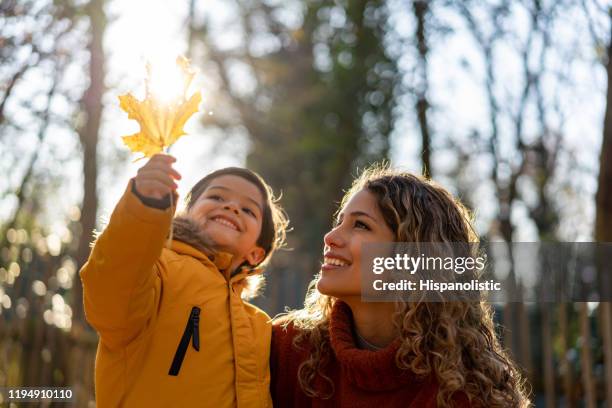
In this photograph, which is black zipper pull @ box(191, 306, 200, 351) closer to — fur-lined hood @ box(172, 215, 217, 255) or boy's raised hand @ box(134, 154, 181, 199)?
fur-lined hood @ box(172, 215, 217, 255)

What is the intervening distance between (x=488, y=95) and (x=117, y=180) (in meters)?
5.10

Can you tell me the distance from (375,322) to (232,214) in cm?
78

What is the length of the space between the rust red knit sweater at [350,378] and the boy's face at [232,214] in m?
0.45

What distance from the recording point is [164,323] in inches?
94.7

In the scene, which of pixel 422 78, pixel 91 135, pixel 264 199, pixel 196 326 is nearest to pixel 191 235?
pixel 196 326

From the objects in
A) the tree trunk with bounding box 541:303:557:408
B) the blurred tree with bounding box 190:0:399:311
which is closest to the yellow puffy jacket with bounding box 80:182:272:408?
the tree trunk with bounding box 541:303:557:408

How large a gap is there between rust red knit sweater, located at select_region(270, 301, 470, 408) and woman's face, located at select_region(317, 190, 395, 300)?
8.0 inches

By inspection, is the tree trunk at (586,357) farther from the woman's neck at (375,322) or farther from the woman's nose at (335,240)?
the woman's nose at (335,240)

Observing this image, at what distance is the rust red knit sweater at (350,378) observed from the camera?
252cm

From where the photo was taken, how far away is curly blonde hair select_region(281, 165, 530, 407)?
2.50m

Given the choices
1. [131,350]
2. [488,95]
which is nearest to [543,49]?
[488,95]

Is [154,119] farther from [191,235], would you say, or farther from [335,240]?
[335,240]

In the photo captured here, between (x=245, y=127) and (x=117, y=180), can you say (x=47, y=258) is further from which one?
(x=245, y=127)

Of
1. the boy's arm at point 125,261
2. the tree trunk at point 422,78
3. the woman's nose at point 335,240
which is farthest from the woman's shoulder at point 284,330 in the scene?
the tree trunk at point 422,78
